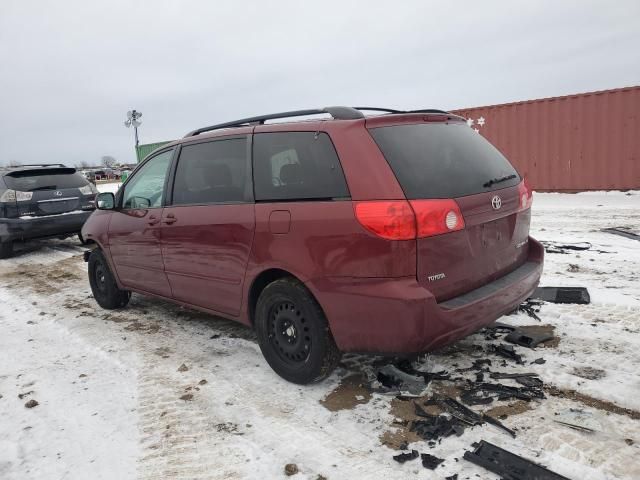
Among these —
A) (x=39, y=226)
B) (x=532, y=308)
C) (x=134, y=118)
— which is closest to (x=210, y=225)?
(x=532, y=308)

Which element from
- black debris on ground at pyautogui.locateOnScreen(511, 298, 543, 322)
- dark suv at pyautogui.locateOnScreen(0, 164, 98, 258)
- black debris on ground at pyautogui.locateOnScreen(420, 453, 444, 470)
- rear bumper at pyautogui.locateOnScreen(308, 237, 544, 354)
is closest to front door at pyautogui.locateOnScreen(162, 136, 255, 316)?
rear bumper at pyautogui.locateOnScreen(308, 237, 544, 354)

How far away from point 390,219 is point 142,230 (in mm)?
2705

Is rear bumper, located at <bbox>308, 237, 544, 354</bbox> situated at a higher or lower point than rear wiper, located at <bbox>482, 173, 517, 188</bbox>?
lower

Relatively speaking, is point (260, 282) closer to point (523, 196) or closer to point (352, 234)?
point (352, 234)

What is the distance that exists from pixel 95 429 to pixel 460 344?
255 cm

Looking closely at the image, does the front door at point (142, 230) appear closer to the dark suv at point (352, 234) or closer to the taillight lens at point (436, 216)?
the dark suv at point (352, 234)

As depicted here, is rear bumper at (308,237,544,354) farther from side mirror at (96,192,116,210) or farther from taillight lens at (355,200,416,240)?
side mirror at (96,192,116,210)

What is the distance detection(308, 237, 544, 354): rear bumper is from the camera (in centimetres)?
261

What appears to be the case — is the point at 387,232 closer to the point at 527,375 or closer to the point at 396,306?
the point at 396,306

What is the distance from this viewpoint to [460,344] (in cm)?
367

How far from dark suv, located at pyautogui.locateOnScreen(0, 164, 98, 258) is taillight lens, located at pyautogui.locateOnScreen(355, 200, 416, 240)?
6.96m

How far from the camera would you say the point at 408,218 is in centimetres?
259

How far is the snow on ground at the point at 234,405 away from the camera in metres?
2.42

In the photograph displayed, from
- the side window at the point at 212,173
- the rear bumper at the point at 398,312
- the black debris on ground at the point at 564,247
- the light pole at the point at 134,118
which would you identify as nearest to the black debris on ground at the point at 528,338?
the rear bumper at the point at 398,312
